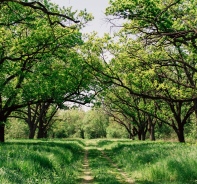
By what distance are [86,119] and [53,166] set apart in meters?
101

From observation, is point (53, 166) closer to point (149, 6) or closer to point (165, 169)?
point (165, 169)

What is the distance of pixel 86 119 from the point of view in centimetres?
11356

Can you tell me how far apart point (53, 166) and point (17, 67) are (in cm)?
1277

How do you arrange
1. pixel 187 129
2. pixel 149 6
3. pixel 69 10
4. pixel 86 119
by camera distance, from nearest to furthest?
pixel 149 6 < pixel 69 10 < pixel 187 129 < pixel 86 119

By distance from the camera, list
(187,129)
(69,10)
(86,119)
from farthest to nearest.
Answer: (86,119) < (187,129) < (69,10)

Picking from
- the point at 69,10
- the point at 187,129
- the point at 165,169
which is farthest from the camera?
the point at 187,129

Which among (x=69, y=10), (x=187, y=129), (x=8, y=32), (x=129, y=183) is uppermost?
(x=69, y=10)

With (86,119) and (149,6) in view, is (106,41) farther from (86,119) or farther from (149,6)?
(86,119)

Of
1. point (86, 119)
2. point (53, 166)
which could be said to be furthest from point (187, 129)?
point (53, 166)

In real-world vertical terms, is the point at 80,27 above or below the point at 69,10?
below

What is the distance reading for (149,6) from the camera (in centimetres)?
1638

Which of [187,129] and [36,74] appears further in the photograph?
[187,129]

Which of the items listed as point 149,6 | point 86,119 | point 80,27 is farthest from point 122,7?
point 86,119

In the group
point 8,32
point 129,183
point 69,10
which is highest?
point 69,10
